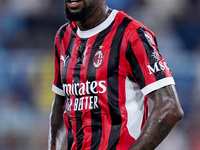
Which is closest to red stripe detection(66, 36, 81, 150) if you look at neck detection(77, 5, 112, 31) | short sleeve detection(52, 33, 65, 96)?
neck detection(77, 5, 112, 31)

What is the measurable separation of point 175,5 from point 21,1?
2.29 m

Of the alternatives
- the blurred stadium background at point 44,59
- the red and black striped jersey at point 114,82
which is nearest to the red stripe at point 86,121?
the red and black striped jersey at point 114,82

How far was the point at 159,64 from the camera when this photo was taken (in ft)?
6.83

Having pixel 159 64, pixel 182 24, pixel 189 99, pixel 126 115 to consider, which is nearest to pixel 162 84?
pixel 159 64

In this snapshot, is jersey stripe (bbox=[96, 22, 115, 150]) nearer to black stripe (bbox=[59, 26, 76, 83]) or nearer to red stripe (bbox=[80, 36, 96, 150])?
red stripe (bbox=[80, 36, 96, 150])

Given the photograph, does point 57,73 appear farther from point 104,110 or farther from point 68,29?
point 104,110

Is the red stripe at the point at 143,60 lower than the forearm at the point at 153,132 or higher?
higher

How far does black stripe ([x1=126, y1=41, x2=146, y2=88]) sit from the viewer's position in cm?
209

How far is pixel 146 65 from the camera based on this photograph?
2.07m

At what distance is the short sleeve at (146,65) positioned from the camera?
6.73 ft

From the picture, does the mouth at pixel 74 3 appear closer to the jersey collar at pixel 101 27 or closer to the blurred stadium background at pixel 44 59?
the jersey collar at pixel 101 27

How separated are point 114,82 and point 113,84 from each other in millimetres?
12

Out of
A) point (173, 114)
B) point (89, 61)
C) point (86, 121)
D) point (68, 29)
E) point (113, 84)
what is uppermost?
point (68, 29)

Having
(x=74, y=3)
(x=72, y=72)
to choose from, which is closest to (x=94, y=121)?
(x=72, y=72)
